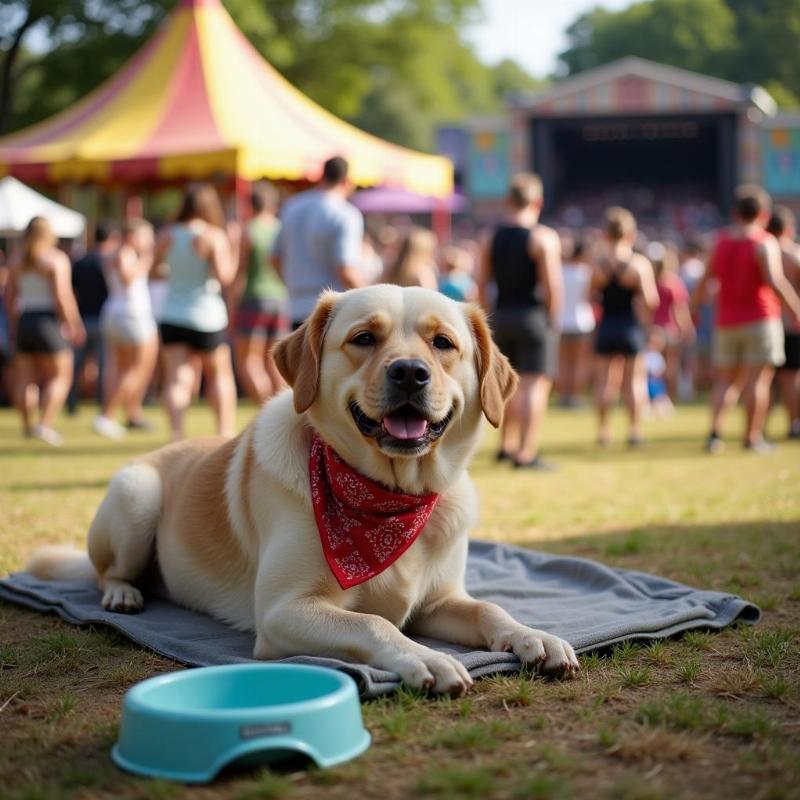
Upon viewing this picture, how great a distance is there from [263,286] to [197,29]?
346 inches

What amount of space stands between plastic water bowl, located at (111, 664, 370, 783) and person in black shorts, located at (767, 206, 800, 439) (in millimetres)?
9107

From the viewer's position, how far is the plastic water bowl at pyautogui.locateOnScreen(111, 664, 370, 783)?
264 centimetres

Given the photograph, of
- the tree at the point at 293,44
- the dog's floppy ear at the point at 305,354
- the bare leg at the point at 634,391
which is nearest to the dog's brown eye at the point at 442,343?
the dog's floppy ear at the point at 305,354

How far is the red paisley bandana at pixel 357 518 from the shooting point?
373cm

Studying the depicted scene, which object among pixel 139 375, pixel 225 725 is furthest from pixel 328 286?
pixel 225 725

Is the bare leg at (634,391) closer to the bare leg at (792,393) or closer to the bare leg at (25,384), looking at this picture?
the bare leg at (792,393)

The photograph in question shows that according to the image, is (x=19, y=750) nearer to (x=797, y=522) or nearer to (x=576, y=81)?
(x=797, y=522)

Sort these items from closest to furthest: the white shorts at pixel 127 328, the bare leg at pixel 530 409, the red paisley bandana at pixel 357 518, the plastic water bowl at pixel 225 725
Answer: the plastic water bowl at pixel 225 725
the red paisley bandana at pixel 357 518
the bare leg at pixel 530 409
the white shorts at pixel 127 328

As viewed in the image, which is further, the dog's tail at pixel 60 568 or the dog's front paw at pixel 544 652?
the dog's tail at pixel 60 568

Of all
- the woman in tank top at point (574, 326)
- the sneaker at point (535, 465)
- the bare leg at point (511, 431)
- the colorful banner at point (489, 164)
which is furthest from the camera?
the colorful banner at point (489, 164)

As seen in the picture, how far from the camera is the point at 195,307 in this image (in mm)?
8969

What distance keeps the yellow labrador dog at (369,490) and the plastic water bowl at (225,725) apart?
1.71ft

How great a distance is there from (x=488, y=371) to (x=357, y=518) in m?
0.73

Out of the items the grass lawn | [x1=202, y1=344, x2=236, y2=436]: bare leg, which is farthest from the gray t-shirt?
the grass lawn
